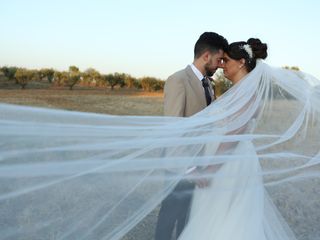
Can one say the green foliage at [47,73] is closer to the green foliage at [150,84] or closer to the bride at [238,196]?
the green foliage at [150,84]

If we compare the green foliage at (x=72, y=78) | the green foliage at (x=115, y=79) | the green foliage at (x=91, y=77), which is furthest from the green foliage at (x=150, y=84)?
the green foliage at (x=72, y=78)

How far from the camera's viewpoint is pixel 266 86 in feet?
13.1

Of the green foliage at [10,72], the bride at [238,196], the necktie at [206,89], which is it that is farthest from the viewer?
the green foliage at [10,72]

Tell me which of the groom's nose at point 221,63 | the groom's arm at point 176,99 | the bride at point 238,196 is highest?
the groom's nose at point 221,63

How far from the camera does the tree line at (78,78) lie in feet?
180

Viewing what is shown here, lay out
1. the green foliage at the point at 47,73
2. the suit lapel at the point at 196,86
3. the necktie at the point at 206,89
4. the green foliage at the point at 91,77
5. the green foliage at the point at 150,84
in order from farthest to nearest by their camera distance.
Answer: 1. the green foliage at the point at 150,84
2. the green foliage at the point at 91,77
3. the green foliage at the point at 47,73
4. the necktie at the point at 206,89
5. the suit lapel at the point at 196,86

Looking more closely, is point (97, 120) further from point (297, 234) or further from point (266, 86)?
point (297, 234)

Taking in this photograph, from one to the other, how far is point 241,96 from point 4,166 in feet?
6.55

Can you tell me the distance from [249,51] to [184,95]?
0.67 meters

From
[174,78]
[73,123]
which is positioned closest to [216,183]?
[174,78]

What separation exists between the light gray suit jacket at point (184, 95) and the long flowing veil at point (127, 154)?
151mm

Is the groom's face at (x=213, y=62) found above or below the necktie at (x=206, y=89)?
above

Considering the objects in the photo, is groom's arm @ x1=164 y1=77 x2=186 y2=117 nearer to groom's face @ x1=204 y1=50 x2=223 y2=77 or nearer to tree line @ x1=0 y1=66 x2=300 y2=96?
groom's face @ x1=204 y1=50 x2=223 y2=77

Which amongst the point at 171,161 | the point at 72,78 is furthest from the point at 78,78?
the point at 171,161
